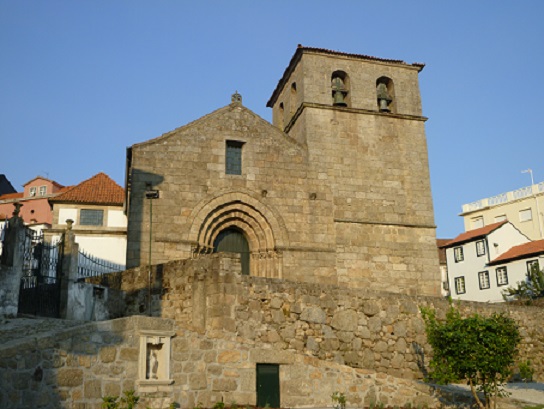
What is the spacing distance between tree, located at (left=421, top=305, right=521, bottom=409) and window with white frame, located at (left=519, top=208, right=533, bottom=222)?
38.6 metres

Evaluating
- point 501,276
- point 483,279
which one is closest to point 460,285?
point 483,279

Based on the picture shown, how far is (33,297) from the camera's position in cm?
1378

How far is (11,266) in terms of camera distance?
12211 millimetres

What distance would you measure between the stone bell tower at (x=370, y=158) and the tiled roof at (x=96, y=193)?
9.50 metres

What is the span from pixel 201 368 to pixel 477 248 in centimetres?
3553

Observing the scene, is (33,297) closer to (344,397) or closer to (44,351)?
(44,351)

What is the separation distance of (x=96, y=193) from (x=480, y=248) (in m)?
27.2

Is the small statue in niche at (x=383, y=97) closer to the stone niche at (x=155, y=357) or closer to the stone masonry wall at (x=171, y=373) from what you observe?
the stone masonry wall at (x=171, y=373)

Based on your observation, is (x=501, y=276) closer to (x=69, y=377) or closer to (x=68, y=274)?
(x=68, y=274)

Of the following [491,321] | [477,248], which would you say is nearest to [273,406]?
[491,321]

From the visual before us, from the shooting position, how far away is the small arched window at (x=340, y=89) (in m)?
21.8

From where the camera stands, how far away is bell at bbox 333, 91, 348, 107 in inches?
854

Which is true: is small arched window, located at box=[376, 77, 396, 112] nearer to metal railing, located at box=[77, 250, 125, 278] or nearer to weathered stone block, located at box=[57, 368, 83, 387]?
metal railing, located at box=[77, 250, 125, 278]

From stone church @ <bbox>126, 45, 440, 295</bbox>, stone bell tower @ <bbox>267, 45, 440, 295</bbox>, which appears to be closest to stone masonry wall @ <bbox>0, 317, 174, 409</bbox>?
stone church @ <bbox>126, 45, 440, 295</bbox>
